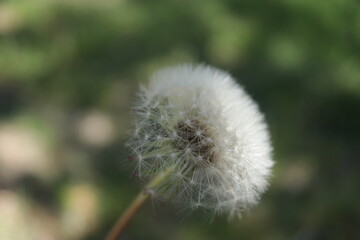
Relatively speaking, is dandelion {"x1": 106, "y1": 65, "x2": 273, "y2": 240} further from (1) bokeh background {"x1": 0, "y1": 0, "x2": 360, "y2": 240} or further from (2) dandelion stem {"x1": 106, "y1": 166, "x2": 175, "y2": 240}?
(1) bokeh background {"x1": 0, "y1": 0, "x2": 360, "y2": 240}

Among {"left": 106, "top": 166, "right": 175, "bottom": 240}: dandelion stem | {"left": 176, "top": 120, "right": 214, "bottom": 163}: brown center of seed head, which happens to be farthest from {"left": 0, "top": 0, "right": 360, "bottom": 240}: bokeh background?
{"left": 176, "top": 120, "right": 214, "bottom": 163}: brown center of seed head

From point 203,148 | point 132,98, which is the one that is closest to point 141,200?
point 203,148

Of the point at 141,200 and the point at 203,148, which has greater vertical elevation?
the point at 203,148

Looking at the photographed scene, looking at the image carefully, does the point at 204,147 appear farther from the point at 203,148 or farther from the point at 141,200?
the point at 141,200

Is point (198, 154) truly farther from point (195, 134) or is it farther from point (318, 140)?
point (318, 140)

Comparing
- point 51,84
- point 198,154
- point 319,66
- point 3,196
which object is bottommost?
point 3,196

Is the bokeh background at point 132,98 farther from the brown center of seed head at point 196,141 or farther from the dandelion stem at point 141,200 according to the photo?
the brown center of seed head at point 196,141

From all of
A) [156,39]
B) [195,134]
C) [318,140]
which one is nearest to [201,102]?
[195,134]

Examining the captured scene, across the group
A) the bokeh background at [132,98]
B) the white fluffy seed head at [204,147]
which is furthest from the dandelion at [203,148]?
the bokeh background at [132,98]
